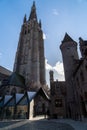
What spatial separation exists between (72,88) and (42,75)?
40759mm

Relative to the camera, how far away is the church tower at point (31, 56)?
189 ft

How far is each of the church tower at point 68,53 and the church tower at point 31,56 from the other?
27.1 m

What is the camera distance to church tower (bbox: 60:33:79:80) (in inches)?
1003

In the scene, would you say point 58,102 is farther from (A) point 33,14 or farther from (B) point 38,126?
(A) point 33,14

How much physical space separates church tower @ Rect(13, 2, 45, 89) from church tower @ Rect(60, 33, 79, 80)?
27.1 metres

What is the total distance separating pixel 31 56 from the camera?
61.9 metres

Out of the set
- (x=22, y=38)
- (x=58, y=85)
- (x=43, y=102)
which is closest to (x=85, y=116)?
(x=58, y=85)

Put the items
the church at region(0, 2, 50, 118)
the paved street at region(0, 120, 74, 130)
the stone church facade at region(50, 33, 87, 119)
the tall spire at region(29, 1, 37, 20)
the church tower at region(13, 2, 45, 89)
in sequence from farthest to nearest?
1. the tall spire at region(29, 1, 37, 20)
2. the church tower at region(13, 2, 45, 89)
3. the church at region(0, 2, 50, 118)
4. the stone church facade at region(50, 33, 87, 119)
5. the paved street at region(0, 120, 74, 130)

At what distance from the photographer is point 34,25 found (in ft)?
245

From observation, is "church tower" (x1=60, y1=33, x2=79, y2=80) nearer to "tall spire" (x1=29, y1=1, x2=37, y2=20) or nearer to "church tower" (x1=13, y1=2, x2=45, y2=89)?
"church tower" (x1=13, y1=2, x2=45, y2=89)

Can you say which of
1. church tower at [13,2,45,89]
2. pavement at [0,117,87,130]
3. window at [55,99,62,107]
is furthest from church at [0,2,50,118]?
pavement at [0,117,87,130]

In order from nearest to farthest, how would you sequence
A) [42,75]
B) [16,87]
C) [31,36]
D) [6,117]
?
[6,117] < [16,87] < [42,75] < [31,36]

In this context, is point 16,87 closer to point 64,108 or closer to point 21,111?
point 21,111

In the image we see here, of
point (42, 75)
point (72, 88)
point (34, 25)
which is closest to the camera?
point (72, 88)
